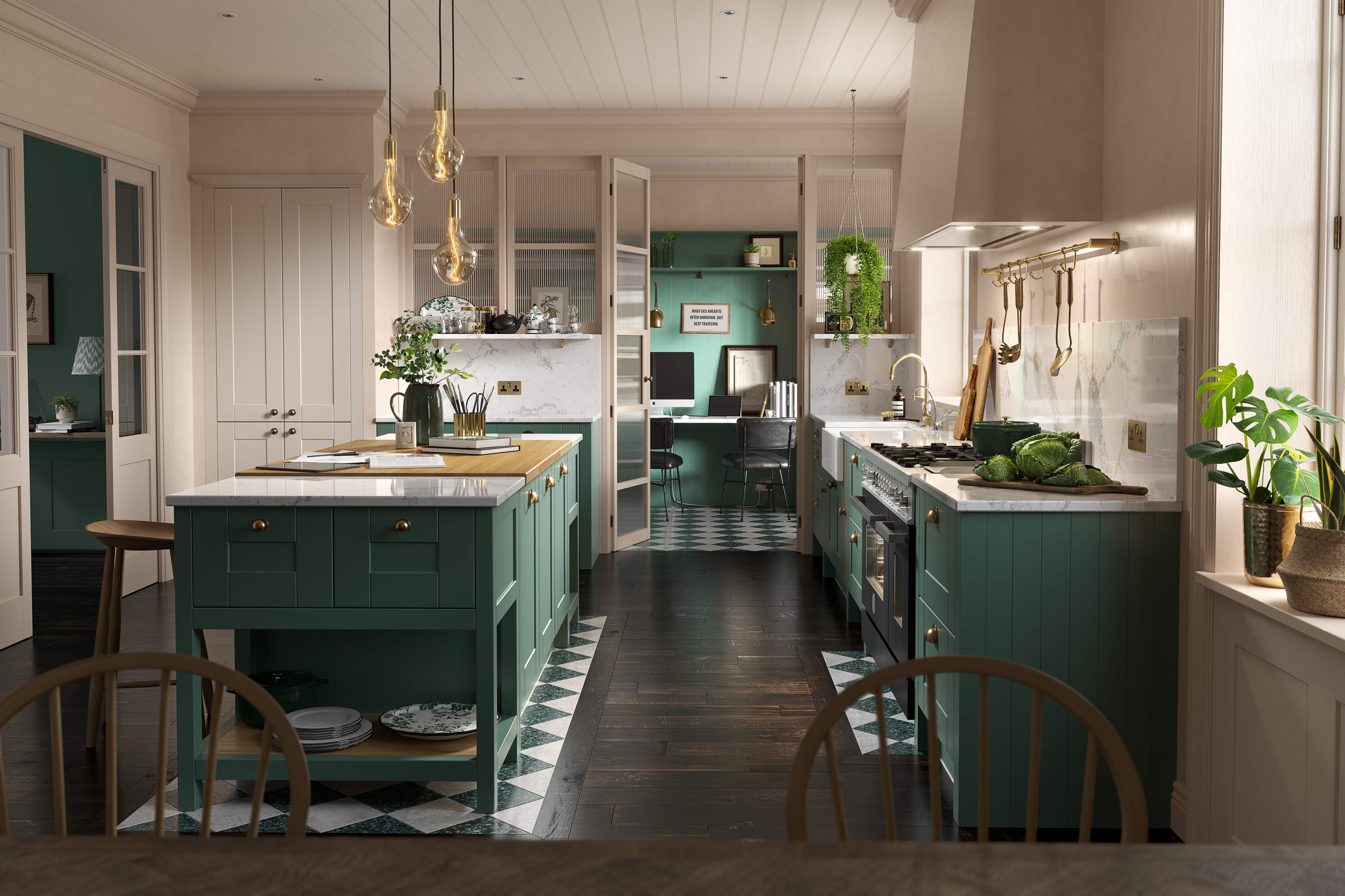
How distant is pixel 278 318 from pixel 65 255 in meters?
1.56

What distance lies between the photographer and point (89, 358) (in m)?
6.42

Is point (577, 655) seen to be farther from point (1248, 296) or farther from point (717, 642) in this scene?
point (1248, 296)

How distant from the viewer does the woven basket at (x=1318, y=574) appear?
6.66ft

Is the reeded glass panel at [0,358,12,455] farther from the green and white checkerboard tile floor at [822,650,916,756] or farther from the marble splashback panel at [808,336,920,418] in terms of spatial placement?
the marble splashback panel at [808,336,920,418]

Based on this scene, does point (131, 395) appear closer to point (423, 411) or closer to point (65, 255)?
point (65, 255)

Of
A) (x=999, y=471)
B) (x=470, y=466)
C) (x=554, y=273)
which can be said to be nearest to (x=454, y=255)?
(x=470, y=466)

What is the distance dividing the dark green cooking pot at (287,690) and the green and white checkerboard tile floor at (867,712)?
1.53 m

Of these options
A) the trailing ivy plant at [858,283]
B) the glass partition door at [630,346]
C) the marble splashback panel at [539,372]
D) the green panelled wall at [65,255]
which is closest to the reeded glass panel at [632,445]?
the glass partition door at [630,346]

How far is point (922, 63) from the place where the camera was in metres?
4.22

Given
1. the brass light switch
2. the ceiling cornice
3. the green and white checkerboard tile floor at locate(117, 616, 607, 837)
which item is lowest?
the green and white checkerboard tile floor at locate(117, 616, 607, 837)

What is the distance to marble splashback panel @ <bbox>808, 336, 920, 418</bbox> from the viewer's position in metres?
6.67

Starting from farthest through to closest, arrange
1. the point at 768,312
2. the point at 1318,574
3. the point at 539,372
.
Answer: the point at 768,312
the point at 539,372
the point at 1318,574

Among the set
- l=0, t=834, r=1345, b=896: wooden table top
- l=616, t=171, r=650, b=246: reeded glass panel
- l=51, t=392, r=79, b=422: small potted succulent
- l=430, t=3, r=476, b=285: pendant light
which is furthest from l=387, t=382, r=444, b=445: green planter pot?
l=51, t=392, r=79, b=422: small potted succulent

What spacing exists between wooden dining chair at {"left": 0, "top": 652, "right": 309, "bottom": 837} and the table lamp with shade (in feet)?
18.8
